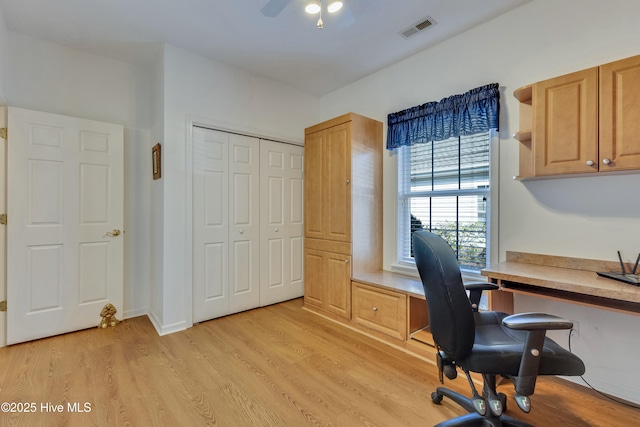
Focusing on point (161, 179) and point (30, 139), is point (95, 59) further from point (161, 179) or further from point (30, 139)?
point (161, 179)

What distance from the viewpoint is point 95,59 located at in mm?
2902

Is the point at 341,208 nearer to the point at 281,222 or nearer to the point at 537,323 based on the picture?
the point at 281,222

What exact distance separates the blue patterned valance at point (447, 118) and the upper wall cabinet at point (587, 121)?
1.14ft

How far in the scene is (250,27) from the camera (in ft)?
8.14

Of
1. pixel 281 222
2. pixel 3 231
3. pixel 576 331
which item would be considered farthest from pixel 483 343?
pixel 3 231

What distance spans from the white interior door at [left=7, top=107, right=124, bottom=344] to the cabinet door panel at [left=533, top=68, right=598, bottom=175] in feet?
12.0

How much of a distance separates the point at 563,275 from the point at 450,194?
1.12 meters

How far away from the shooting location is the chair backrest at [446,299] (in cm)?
129

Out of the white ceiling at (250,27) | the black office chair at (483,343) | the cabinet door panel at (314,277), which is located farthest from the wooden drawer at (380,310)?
the white ceiling at (250,27)

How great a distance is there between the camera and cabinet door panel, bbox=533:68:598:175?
5.65 ft

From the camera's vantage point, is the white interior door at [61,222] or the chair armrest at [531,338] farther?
the white interior door at [61,222]

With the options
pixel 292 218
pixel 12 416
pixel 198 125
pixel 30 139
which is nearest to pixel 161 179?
pixel 198 125

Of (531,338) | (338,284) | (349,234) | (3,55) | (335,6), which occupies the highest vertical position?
(335,6)

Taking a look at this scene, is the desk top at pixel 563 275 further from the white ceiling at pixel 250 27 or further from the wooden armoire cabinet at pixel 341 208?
the white ceiling at pixel 250 27
